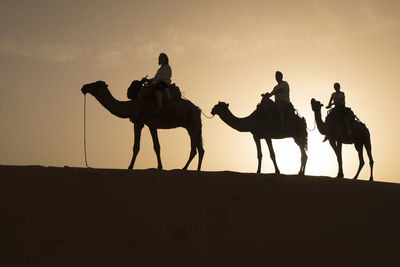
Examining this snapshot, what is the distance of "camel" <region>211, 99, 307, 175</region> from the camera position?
56.2ft

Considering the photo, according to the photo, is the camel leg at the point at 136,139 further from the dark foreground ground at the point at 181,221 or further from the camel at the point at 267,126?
the camel at the point at 267,126

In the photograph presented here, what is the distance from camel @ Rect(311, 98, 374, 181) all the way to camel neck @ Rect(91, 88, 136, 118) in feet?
22.8

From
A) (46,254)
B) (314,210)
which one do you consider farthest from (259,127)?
(46,254)

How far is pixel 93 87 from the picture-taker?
1520 centimetres

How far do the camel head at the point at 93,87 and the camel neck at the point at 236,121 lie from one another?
4383 millimetres

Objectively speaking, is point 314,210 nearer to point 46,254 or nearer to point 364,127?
point 46,254

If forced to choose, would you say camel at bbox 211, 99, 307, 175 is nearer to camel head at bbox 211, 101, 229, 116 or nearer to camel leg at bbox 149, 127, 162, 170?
camel head at bbox 211, 101, 229, 116

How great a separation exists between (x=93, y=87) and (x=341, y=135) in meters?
8.32

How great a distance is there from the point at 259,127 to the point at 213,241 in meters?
8.82

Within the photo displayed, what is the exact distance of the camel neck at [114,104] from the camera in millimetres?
14945

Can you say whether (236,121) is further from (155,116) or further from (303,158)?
(155,116)

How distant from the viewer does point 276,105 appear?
56.2 ft

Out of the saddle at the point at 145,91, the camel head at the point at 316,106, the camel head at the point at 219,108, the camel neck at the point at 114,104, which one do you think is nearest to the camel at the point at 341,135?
the camel head at the point at 316,106

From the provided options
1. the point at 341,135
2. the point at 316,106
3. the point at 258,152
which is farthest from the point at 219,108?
the point at 341,135
